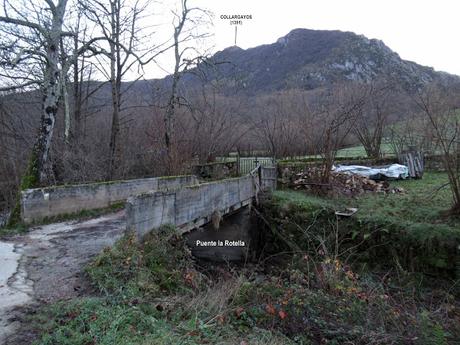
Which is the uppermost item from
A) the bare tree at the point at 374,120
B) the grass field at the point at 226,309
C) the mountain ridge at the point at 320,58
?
the mountain ridge at the point at 320,58

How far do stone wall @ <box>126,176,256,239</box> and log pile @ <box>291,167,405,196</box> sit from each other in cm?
339

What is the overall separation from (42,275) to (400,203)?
1027cm

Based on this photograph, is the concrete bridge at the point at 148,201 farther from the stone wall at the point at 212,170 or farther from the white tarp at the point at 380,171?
the white tarp at the point at 380,171

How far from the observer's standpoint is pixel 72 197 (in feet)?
29.0

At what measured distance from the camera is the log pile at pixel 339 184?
43.8ft

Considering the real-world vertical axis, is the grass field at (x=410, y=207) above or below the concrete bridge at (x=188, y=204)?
below

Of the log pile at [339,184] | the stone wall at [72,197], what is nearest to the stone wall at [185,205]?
the stone wall at [72,197]

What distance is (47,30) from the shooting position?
8852mm

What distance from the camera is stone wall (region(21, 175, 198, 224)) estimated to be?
7922 millimetres

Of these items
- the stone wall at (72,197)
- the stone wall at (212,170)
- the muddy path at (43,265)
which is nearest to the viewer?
the muddy path at (43,265)

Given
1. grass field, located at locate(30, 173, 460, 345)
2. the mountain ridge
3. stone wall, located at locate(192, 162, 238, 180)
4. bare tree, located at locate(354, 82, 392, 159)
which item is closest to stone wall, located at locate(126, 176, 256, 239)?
grass field, located at locate(30, 173, 460, 345)

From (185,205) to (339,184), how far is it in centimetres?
797

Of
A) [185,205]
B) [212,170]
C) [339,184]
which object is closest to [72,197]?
[185,205]

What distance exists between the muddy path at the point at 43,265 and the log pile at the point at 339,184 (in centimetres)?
837
